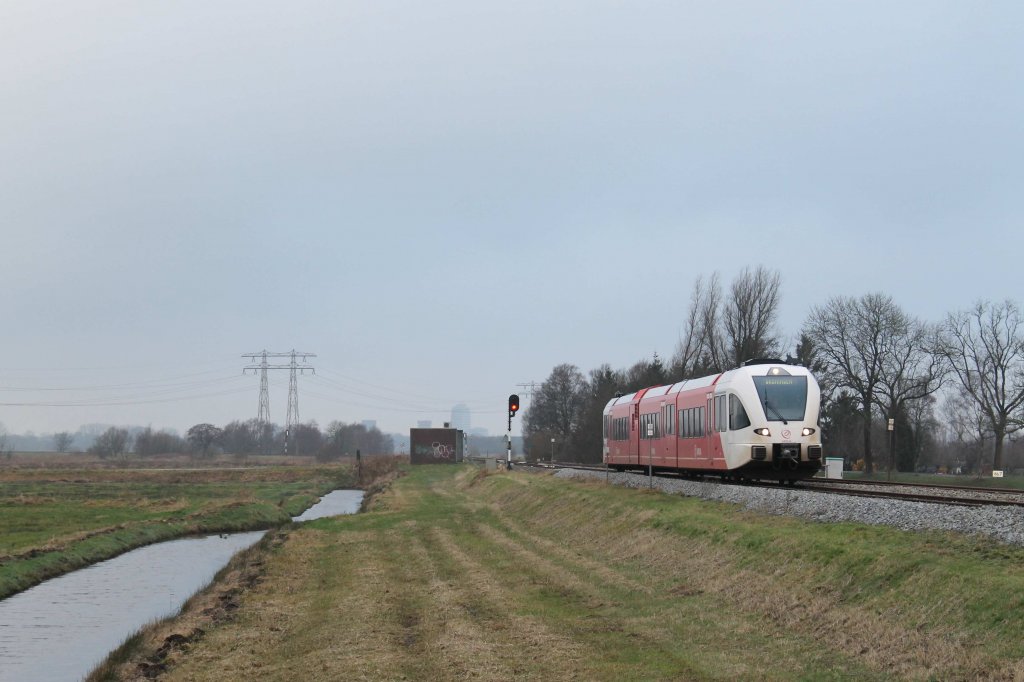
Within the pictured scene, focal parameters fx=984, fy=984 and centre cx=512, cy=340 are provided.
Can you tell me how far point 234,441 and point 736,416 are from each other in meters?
146

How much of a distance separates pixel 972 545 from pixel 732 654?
11.6 feet

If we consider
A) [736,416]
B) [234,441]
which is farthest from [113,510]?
[234,441]

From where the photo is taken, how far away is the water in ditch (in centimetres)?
1641

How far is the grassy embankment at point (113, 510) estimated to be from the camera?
1156 inches

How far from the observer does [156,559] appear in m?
31.5

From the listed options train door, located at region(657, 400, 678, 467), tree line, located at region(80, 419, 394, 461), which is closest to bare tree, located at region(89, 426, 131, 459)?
tree line, located at region(80, 419, 394, 461)

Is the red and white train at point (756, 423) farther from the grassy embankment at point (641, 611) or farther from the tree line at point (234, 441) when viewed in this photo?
the tree line at point (234, 441)

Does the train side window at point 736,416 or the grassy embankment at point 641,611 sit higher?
the train side window at point 736,416

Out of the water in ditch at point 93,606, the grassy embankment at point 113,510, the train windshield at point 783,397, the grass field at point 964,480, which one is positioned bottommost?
the water in ditch at point 93,606

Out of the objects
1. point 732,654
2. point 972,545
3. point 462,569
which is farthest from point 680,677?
point 462,569

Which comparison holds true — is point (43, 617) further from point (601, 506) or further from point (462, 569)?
point (601, 506)

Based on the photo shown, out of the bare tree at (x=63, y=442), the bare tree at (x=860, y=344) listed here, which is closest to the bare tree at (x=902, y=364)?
the bare tree at (x=860, y=344)

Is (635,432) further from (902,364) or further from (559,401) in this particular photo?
(559,401)

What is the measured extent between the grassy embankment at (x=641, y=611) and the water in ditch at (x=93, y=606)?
147 centimetres
